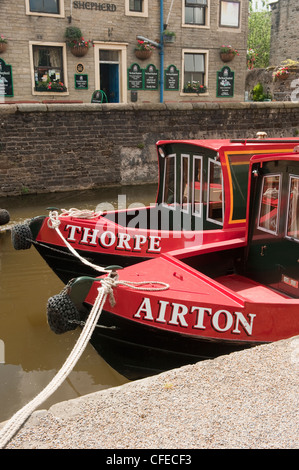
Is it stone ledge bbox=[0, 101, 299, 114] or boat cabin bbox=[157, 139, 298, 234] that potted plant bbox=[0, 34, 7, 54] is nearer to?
stone ledge bbox=[0, 101, 299, 114]

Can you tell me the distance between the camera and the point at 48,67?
16047 mm

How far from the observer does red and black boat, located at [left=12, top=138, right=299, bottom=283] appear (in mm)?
5941

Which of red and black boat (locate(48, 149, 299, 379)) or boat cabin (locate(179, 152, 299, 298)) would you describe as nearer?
red and black boat (locate(48, 149, 299, 379))

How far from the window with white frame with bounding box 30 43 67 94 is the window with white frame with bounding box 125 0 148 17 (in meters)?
2.84

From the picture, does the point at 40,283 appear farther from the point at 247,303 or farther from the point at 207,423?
the point at 207,423

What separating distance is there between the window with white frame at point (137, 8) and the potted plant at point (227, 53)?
347cm

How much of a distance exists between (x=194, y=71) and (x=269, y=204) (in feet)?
49.0

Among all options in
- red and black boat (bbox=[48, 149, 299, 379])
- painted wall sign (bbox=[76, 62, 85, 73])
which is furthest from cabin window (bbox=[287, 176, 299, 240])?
painted wall sign (bbox=[76, 62, 85, 73])

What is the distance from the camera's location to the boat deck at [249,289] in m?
4.73

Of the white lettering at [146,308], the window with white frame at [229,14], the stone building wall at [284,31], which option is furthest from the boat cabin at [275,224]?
the stone building wall at [284,31]

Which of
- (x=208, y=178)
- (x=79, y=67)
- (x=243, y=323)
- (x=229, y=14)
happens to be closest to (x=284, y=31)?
(x=229, y=14)

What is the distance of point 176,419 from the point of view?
270cm

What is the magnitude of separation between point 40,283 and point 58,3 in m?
12.4

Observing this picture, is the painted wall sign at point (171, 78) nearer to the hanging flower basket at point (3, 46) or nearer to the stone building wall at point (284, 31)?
the hanging flower basket at point (3, 46)
